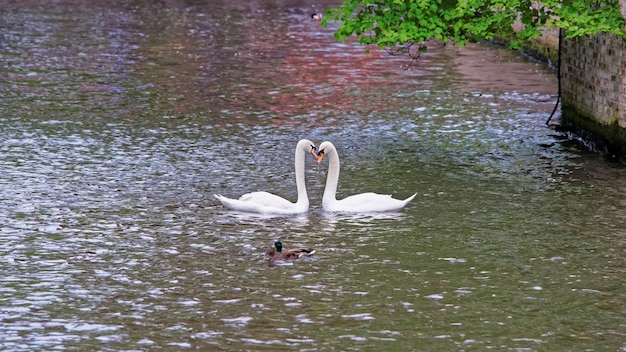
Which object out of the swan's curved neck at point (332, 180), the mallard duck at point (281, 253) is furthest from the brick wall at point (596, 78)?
the mallard duck at point (281, 253)

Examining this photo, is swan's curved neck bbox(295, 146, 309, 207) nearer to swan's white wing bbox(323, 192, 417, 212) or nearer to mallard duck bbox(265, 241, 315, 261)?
swan's white wing bbox(323, 192, 417, 212)

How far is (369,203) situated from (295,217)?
92 centimetres

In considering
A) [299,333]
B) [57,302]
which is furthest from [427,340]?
[57,302]

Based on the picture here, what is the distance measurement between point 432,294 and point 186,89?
1507cm

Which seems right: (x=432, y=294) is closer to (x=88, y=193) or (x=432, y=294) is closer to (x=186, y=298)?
(x=186, y=298)

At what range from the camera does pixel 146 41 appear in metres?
35.9

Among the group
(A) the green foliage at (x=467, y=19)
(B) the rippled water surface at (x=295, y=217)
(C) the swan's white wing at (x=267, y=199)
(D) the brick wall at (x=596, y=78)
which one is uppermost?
(A) the green foliage at (x=467, y=19)

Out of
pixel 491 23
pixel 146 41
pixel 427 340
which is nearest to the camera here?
pixel 427 340

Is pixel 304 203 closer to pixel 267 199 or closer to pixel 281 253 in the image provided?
pixel 267 199

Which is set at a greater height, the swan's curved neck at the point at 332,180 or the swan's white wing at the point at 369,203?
the swan's curved neck at the point at 332,180

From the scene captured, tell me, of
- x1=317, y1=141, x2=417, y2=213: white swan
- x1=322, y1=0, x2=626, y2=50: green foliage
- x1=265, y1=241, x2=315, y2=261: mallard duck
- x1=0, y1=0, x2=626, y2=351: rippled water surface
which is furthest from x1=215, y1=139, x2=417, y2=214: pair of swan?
x1=322, y1=0, x2=626, y2=50: green foliage

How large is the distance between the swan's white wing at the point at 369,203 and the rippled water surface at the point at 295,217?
175 mm

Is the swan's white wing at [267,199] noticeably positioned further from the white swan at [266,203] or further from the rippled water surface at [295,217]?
the rippled water surface at [295,217]

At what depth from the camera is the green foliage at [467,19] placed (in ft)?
56.6
